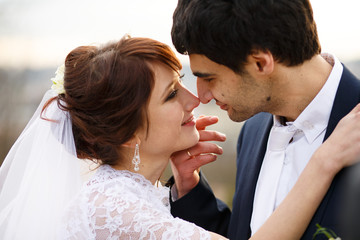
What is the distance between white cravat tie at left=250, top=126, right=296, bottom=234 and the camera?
3207 millimetres

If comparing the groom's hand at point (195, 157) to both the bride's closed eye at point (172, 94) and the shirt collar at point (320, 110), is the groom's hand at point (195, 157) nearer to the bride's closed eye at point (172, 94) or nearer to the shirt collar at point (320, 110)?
the bride's closed eye at point (172, 94)

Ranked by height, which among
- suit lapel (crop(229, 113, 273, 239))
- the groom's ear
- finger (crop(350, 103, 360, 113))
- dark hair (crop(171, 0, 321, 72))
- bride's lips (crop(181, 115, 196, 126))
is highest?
dark hair (crop(171, 0, 321, 72))

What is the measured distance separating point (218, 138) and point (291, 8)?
1.12 m

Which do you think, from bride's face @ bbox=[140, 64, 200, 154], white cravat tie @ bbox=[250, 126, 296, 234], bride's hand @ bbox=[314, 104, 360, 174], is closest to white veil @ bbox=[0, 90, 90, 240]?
bride's face @ bbox=[140, 64, 200, 154]

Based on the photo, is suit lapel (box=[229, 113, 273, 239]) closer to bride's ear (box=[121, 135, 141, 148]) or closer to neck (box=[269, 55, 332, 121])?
neck (box=[269, 55, 332, 121])

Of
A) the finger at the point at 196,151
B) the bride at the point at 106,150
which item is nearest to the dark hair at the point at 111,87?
the bride at the point at 106,150

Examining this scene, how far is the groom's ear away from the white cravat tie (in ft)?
1.31

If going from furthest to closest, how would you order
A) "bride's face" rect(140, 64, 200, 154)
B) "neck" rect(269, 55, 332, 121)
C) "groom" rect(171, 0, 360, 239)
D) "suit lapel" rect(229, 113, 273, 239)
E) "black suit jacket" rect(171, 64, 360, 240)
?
"suit lapel" rect(229, 113, 273, 239)
"bride's face" rect(140, 64, 200, 154)
"neck" rect(269, 55, 332, 121)
"groom" rect(171, 0, 360, 239)
"black suit jacket" rect(171, 64, 360, 240)

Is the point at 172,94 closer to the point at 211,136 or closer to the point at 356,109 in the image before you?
the point at 211,136

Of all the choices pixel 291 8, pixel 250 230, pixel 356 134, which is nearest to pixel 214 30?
pixel 291 8

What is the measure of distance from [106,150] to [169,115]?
478 mm

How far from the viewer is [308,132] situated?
121 inches

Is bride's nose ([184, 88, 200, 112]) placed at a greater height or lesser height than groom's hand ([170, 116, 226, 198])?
greater

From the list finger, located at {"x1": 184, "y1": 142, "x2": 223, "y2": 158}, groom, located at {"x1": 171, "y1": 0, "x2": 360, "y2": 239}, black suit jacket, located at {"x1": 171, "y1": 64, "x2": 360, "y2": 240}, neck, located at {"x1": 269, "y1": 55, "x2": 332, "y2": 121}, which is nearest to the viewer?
black suit jacket, located at {"x1": 171, "y1": 64, "x2": 360, "y2": 240}
